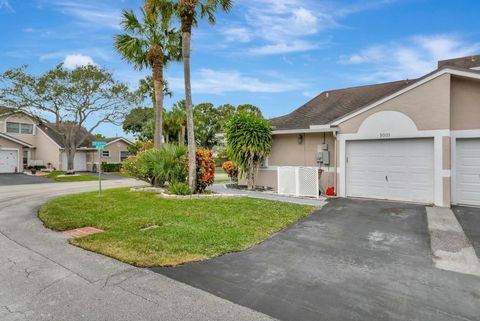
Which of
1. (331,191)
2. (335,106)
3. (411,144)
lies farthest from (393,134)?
(335,106)

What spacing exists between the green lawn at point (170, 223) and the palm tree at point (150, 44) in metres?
6.54

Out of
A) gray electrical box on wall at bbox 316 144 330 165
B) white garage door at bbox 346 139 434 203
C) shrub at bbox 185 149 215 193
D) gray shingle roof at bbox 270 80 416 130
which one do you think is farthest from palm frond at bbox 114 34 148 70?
white garage door at bbox 346 139 434 203

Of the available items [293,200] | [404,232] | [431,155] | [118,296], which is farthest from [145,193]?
[431,155]

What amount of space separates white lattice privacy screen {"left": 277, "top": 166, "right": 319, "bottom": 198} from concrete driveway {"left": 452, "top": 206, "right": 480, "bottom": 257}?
4351 mm

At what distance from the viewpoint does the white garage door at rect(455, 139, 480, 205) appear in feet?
28.9

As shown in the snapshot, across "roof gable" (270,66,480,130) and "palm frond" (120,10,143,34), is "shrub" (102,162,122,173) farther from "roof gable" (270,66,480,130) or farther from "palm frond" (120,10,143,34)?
"roof gable" (270,66,480,130)

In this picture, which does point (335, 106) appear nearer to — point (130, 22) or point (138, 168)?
point (138, 168)

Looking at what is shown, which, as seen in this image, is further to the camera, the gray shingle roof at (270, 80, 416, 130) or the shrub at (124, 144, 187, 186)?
the gray shingle roof at (270, 80, 416, 130)

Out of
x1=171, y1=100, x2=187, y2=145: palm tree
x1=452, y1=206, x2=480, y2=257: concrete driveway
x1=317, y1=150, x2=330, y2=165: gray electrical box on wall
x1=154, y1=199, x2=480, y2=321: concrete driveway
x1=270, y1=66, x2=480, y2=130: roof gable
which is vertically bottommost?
x1=154, y1=199, x2=480, y2=321: concrete driveway

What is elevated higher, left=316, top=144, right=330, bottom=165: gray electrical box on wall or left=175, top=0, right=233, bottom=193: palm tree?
left=175, top=0, right=233, bottom=193: palm tree

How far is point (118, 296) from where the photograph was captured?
354 centimetres

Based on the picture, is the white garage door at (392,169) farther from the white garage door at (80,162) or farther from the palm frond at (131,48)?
the white garage door at (80,162)

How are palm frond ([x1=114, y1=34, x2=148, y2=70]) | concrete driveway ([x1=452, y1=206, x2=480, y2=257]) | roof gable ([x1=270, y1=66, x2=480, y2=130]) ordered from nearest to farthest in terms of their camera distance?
1. concrete driveway ([x1=452, y1=206, x2=480, y2=257])
2. roof gable ([x1=270, y1=66, x2=480, y2=130])
3. palm frond ([x1=114, y1=34, x2=148, y2=70])

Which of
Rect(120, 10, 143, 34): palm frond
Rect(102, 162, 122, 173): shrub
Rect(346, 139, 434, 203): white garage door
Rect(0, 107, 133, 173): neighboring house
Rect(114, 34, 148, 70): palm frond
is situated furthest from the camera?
Rect(102, 162, 122, 173): shrub
